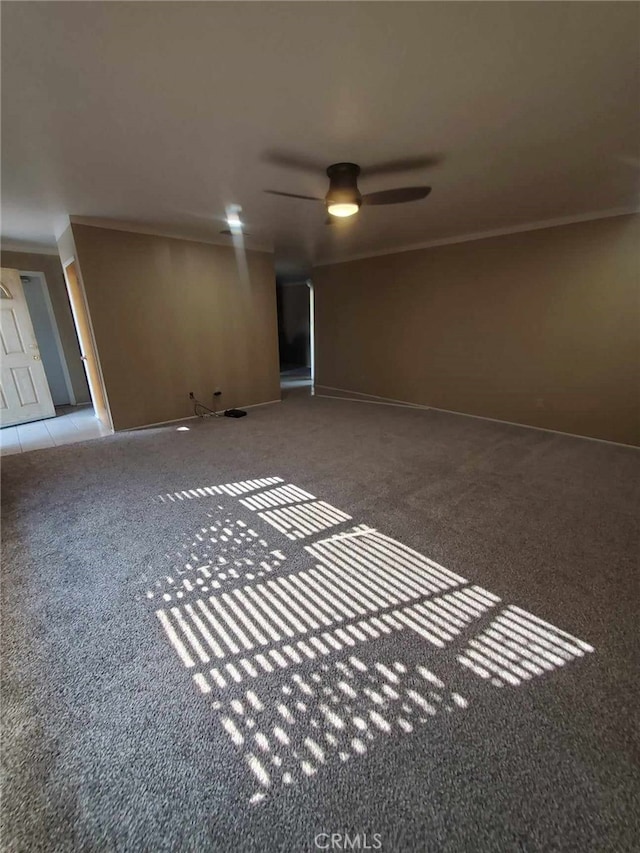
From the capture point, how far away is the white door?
446 centimetres

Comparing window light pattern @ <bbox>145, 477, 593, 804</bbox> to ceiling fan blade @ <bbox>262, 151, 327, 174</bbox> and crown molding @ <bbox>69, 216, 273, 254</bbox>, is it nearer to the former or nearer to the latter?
Answer: ceiling fan blade @ <bbox>262, 151, 327, 174</bbox>

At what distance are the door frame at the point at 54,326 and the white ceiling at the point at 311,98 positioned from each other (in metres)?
2.32

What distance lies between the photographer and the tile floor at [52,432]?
3855mm

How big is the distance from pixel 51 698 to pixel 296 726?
0.91 metres

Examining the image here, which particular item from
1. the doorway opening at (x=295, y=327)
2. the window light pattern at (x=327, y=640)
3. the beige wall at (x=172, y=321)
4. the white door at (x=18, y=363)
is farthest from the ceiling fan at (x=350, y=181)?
the doorway opening at (x=295, y=327)

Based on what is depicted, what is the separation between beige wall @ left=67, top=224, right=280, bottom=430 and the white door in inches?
64.4

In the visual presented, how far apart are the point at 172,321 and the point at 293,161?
9.07 ft

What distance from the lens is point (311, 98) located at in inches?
66.6

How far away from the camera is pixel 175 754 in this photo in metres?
1.10

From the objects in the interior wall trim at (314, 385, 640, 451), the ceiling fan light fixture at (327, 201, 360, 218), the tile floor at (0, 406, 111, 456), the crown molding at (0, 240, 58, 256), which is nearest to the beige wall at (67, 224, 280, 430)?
Result: the tile floor at (0, 406, 111, 456)

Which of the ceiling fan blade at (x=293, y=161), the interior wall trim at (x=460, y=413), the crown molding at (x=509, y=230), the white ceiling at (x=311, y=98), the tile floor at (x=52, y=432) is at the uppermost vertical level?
the white ceiling at (x=311, y=98)

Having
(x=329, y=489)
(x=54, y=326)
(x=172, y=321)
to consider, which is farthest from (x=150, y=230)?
(x=329, y=489)

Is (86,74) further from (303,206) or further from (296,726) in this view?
(296,726)

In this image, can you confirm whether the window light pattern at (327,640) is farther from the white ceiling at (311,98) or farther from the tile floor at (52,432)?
the tile floor at (52,432)
